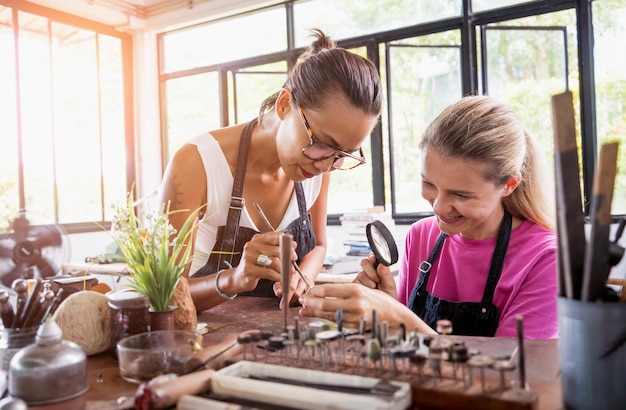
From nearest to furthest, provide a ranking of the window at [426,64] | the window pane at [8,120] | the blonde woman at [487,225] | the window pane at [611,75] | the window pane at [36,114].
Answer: the blonde woman at [487,225]
the window pane at [611,75]
the window at [426,64]
the window pane at [8,120]
the window pane at [36,114]

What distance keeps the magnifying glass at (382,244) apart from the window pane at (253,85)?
4.94 m

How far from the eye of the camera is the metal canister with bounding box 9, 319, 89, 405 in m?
1.03

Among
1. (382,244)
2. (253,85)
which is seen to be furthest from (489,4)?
(382,244)

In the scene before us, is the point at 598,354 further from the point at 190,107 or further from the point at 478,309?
the point at 190,107

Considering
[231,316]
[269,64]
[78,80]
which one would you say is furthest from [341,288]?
[78,80]

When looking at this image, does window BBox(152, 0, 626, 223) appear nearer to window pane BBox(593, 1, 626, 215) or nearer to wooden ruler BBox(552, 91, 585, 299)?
window pane BBox(593, 1, 626, 215)

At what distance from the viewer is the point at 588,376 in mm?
861

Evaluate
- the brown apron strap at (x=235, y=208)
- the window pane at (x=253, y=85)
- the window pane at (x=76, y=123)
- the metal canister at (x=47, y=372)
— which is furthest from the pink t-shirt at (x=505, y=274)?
the window pane at (x=76, y=123)

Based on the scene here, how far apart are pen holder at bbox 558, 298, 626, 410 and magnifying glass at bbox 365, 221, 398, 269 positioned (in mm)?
A: 978

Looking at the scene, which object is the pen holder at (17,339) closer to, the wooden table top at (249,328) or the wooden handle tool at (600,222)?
the wooden table top at (249,328)

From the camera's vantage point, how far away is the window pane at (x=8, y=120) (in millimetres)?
5887

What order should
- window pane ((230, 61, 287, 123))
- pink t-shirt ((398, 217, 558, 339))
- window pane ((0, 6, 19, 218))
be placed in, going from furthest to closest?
window pane ((230, 61, 287, 123)), window pane ((0, 6, 19, 218)), pink t-shirt ((398, 217, 558, 339))

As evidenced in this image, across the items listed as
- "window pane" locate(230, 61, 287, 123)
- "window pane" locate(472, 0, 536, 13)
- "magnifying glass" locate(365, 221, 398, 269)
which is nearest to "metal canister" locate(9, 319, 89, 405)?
"magnifying glass" locate(365, 221, 398, 269)

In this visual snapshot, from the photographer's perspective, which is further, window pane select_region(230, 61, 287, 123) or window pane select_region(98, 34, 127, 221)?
window pane select_region(98, 34, 127, 221)
